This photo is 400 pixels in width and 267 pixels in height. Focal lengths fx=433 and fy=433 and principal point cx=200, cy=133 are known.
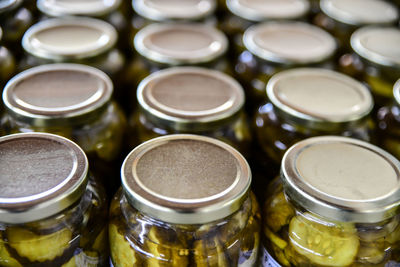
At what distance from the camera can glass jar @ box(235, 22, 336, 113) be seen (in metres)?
0.91

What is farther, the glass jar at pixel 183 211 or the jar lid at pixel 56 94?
the jar lid at pixel 56 94

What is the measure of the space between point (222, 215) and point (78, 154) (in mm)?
214

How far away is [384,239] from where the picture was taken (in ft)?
1.89

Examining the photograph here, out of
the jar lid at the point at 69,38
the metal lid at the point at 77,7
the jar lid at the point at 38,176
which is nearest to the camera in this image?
the jar lid at the point at 38,176

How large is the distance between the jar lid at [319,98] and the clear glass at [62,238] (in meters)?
0.36

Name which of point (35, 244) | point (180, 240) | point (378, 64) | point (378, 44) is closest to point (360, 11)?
point (378, 44)

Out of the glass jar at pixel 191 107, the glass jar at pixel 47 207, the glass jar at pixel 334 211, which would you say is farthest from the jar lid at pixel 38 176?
the glass jar at pixel 334 211

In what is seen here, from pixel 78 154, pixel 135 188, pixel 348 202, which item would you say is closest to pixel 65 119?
pixel 78 154

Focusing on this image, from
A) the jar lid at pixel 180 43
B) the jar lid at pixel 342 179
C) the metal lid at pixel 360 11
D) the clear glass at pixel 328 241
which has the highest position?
the jar lid at pixel 180 43

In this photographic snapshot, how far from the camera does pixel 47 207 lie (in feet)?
1.67

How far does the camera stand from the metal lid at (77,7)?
104 centimetres

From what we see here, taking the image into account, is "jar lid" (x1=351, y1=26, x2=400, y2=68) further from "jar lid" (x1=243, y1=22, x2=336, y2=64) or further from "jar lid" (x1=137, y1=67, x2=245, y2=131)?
"jar lid" (x1=137, y1=67, x2=245, y2=131)

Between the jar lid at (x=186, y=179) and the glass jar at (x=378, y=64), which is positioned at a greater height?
the jar lid at (x=186, y=179)

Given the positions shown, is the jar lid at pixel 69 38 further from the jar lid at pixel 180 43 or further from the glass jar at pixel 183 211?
the glass jar at pixel 183 211
